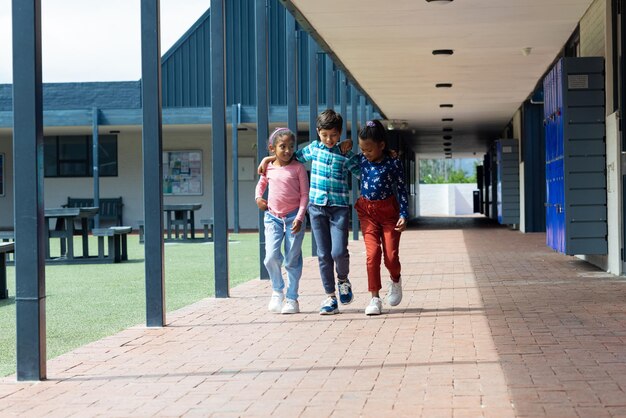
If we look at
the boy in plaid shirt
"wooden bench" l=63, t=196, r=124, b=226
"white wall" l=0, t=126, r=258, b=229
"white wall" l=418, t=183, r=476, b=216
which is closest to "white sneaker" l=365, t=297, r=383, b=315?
the boy in plaid shirt

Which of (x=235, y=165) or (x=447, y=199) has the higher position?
(x=235, y=165)

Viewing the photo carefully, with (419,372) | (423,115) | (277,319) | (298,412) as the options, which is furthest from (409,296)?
(423,115)

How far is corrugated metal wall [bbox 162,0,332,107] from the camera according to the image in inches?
1157

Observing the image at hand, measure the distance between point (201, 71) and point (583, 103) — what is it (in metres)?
20.1

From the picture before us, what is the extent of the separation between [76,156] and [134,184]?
1.91 metres

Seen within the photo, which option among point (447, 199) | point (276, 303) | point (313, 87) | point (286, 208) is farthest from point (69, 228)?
point (447, 199)

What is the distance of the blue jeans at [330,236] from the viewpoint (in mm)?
7613

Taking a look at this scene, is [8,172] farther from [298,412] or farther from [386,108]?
[298,412]

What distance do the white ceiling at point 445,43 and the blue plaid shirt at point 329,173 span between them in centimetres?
330

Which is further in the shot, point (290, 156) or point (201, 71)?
point (201, 71)

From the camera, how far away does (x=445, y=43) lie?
1344cm

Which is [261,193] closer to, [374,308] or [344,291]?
[344,291]

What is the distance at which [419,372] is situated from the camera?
16.7 feet

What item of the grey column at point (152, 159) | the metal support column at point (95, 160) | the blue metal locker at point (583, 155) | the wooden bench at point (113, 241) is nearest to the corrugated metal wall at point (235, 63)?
the metal support column at point (95, 160)
